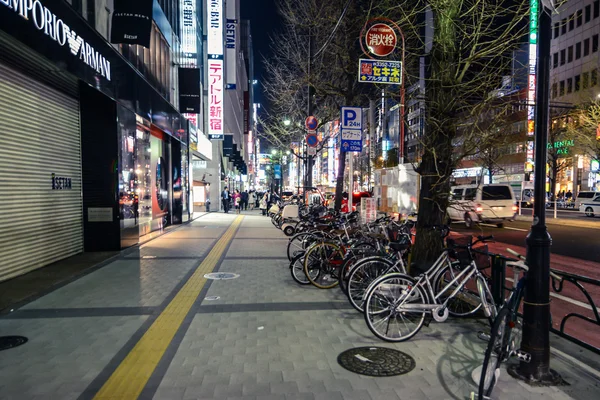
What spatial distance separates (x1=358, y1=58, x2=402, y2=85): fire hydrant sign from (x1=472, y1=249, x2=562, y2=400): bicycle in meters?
5.20

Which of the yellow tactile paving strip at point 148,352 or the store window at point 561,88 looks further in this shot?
the store window at point 561,88

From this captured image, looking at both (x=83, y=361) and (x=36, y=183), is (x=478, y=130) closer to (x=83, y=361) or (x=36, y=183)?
(x=83, y=361)

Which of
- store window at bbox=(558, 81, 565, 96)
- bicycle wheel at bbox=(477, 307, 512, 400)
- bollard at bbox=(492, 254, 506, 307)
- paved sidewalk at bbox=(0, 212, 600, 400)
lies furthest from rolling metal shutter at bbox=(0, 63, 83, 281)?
store window at bbox=(558, 81, 565, 96)

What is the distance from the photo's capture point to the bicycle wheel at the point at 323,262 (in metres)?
6.67

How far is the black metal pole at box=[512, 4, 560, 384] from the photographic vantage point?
3.44 meters

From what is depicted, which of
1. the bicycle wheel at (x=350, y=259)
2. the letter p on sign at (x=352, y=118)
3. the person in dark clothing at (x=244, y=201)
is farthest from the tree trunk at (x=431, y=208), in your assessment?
the person in dark clothing at (x=244, y=201)

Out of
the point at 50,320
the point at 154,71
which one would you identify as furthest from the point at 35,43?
the point at 154,71

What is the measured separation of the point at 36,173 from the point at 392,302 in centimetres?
728

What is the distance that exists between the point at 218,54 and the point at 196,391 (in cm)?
2407

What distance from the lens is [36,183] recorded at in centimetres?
782

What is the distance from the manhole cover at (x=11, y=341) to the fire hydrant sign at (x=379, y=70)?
683 cm

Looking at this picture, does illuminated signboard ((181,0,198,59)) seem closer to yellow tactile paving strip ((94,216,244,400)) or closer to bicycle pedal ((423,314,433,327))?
yellow tactile paving strip ((94,216,244,400))

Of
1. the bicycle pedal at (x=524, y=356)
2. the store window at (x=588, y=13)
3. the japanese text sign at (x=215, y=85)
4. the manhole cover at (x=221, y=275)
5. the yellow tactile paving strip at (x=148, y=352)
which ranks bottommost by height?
the manhole cover at (x=221, y=275)

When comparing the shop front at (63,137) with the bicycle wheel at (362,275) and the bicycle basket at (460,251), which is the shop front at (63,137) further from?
the bicycle basket at (460,251)
